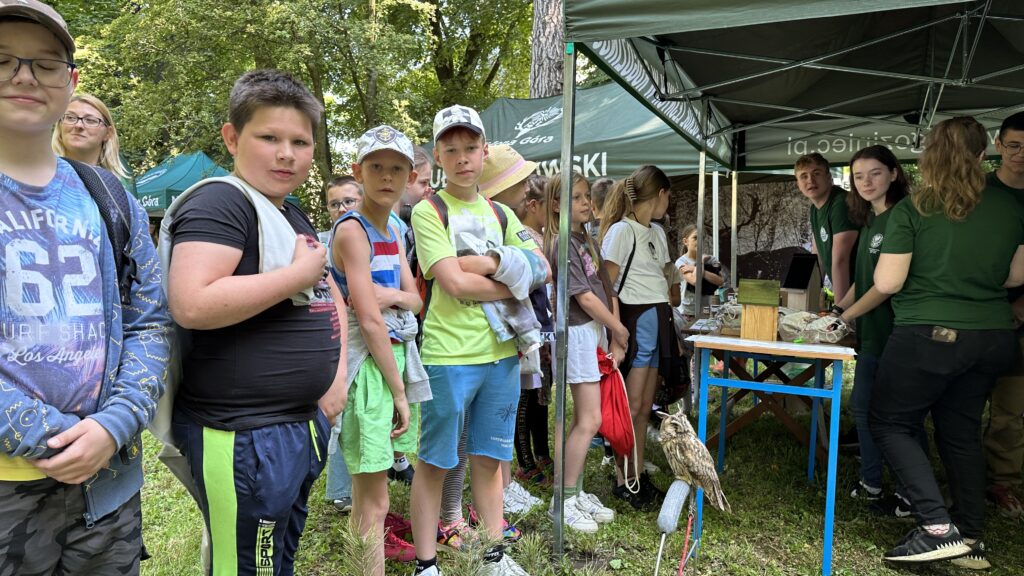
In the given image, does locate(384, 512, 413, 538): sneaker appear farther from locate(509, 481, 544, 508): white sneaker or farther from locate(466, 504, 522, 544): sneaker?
locate(509, 481, 544, 508): white sneaker

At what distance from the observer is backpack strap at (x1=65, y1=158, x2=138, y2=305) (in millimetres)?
1346

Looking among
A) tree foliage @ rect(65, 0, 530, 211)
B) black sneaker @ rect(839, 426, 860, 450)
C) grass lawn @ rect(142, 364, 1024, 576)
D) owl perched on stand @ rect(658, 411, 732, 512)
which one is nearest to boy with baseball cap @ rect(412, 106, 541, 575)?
grass lawn @ rect(142, 364, 1024, 576)

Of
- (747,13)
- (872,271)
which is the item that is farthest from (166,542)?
(872,271)

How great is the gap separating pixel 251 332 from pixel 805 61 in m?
3.09

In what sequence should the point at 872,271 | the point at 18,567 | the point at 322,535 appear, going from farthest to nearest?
the point at 872,271 < the point at 322,535 < the point at 18,567

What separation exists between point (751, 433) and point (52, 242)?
474 centimetres

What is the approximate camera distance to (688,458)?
149 cm

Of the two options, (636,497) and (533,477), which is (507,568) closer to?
(636,497)

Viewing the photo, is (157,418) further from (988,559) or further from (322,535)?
(988,559)

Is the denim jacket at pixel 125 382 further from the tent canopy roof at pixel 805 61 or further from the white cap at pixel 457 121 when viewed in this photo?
the tent canopy roof at pixel 805 61

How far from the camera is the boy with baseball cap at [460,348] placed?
7.57ft

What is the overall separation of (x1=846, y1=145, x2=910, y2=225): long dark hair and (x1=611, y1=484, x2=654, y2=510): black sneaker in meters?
2.07

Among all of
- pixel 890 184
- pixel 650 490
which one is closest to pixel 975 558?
pixel 650 490

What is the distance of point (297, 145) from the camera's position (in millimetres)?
1564
